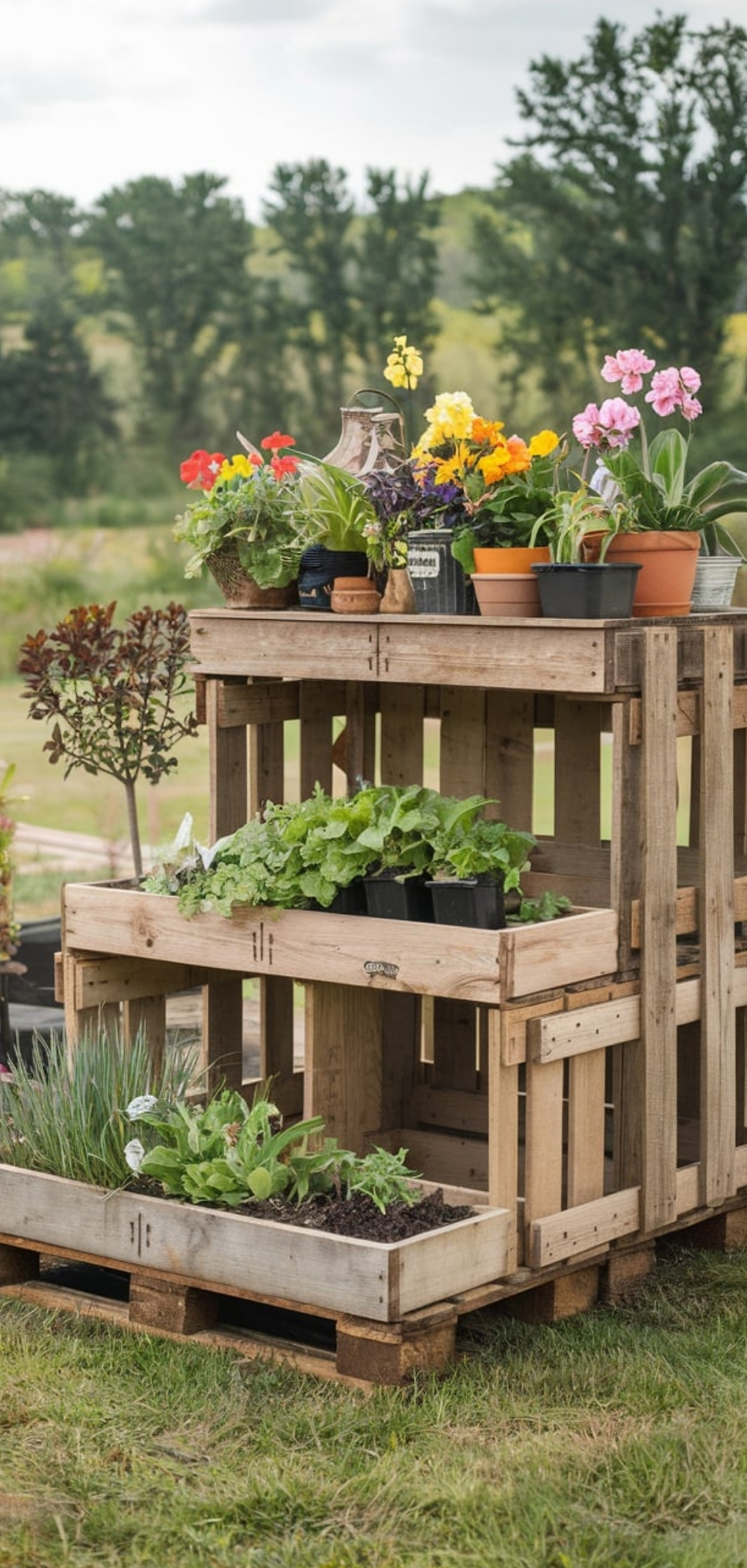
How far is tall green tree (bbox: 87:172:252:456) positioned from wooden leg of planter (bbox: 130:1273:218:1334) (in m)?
18.3

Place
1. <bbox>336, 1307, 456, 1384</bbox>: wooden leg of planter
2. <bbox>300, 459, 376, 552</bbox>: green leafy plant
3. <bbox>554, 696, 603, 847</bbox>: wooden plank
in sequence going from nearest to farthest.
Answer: <bbox>336, 1307, 456, 1384</bbox>: wooden leg of planter, <bbox>300, 459, 376, 552</bbox>: green leafy plant, <bbox>554, 696, 603, 847</bbox>: wooden plank

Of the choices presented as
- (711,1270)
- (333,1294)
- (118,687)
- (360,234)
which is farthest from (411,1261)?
(360,234)

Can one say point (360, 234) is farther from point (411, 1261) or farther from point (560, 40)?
point (411, 1261)

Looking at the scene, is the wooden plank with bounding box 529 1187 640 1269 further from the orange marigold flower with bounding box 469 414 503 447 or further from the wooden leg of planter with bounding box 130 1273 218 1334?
the orange marigold flower with bounding box 469 414 503 447

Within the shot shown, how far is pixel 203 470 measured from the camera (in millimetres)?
4773

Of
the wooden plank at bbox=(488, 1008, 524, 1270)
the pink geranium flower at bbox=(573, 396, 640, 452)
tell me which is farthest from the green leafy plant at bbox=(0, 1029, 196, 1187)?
the pink geranium flower at bbox=(573, 396, 640, 452)

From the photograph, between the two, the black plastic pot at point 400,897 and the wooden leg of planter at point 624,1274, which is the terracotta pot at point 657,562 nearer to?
the black plastic pot at point 400,897

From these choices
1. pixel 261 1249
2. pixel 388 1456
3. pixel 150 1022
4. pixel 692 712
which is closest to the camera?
pixel 388 1456

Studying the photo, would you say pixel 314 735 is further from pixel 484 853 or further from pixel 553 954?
pixel 553 954

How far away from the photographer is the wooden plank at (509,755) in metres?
4.89

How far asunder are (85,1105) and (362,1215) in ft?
2.41

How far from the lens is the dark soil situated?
12.2 feet

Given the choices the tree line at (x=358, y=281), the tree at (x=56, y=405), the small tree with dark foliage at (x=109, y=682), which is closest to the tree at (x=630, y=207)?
the tree line at (x=358, y=281)

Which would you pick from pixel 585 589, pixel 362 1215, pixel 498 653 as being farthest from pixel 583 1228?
pixel 585 589
